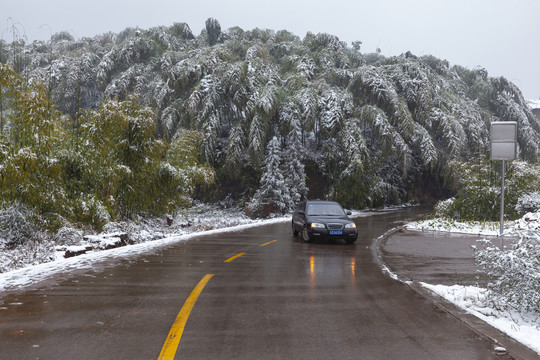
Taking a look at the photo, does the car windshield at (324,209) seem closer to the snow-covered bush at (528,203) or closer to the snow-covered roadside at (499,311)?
the snow-covered roadside at (499,311)

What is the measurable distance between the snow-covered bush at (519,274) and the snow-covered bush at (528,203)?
15705mm

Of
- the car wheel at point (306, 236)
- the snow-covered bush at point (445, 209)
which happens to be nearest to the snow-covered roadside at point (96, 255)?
the car wheel at point (306, 236)

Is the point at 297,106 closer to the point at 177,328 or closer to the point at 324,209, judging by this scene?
the point at 324,209

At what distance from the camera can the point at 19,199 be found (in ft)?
39.1

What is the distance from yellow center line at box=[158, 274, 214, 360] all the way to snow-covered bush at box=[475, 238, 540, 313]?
428cm

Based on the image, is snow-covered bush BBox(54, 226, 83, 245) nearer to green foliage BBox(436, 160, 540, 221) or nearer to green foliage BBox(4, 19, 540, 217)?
green foliage BBox(4, 19, 540, 217)

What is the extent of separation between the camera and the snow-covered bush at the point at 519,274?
230 inches

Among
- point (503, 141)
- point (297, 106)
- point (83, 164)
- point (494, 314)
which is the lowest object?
point (494, 314)

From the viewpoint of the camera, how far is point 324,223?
1463 cm

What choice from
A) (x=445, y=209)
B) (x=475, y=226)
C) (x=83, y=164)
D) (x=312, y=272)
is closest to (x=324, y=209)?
(x=312, y=272)

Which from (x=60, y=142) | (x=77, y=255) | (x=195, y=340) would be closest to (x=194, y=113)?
(x=60, y=142)

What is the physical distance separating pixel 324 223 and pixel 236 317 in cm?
908

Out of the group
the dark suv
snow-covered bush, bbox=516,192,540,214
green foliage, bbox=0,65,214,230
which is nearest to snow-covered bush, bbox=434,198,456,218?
snow-covered bush, bbox=516,192,540,214

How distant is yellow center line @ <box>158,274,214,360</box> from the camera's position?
4.49 metres
